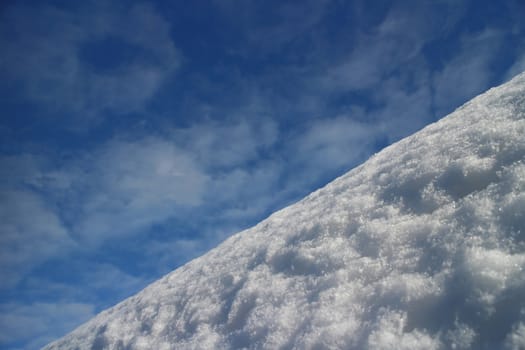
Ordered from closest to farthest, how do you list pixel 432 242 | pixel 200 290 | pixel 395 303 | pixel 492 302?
pixel 492 302
pixel 395 303
pixel 432 242
pixel 200 290

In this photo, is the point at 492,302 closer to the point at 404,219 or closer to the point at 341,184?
the point at 404,219

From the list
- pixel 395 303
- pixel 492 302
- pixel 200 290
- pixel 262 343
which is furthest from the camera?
pixel 200 290

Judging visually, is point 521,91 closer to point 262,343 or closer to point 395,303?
point 395,303

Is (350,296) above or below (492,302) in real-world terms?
above

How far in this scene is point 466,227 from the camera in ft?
10.3

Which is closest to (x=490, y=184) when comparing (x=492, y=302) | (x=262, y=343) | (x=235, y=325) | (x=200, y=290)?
(x=492, y=302)

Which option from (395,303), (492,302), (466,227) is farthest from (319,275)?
(492,302)

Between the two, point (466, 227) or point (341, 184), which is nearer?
point (466, 227)

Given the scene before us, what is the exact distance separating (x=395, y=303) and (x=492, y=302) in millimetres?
744

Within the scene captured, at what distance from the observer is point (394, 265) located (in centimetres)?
340

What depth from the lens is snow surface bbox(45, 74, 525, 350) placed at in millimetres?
2602

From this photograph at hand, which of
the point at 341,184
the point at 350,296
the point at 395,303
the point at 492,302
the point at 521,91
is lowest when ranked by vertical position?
the point at 492,302

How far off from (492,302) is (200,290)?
4496 millimetres

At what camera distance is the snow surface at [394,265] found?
2602mm
